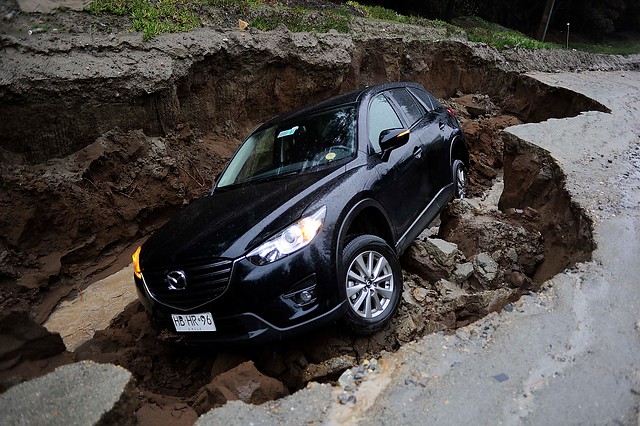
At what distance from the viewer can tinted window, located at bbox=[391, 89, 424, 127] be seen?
5445 mm

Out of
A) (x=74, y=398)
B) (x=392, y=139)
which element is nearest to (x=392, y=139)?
(x=392, y=139)

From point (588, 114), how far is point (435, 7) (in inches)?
595

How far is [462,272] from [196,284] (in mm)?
2470

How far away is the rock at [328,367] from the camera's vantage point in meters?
3.42

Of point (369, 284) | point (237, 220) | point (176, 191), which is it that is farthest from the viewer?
point (176, 191)

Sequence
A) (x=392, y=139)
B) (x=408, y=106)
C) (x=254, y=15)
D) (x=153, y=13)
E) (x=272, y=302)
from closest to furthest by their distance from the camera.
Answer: (x=272, y=302), (x=392, y=139), (x=408, y=106), (x=153, y=13), (x=254, y=15)

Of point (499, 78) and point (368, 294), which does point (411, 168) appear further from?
point (499, 78)

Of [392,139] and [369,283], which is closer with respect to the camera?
[369,283]

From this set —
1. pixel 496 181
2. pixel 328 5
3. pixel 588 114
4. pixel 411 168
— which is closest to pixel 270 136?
pixel 411 168

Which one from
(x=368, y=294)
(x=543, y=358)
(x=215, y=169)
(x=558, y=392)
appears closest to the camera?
(x=558, y=392)

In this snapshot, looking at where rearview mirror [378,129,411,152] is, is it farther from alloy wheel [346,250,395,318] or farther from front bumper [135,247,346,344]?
front bumper [135,247,346,344]

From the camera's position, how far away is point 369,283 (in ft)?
12.0

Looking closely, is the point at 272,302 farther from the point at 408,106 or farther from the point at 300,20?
the point at 300,20

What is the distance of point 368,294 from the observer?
11.9 feet
